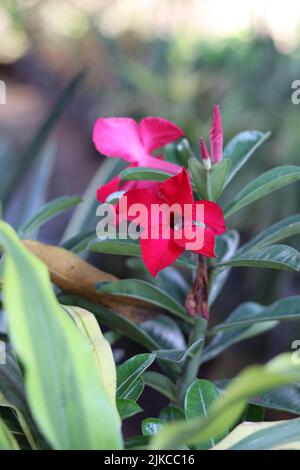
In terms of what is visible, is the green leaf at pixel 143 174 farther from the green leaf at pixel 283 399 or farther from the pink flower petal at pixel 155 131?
the green leaf at pixel 283 399

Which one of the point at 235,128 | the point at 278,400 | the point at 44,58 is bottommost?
the point at 278,400

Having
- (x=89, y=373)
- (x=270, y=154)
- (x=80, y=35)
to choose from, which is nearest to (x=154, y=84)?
(x=270, y=154)

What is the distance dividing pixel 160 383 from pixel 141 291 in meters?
0.09

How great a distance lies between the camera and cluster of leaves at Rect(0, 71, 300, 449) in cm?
33

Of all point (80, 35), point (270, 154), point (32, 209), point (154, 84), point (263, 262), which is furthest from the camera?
point (80, 35)

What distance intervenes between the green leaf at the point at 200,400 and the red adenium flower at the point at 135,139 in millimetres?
189

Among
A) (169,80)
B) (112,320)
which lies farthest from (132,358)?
(169,80)

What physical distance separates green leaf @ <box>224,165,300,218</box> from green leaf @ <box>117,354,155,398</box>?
163mm

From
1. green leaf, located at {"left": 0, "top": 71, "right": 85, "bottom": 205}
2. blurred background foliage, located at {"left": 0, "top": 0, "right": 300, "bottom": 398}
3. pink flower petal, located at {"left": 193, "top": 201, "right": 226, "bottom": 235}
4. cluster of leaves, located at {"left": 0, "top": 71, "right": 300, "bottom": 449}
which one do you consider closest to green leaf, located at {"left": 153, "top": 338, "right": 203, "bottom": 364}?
cluster of leaves, located at {"left": 0, "top": 71, "right": 300, "bottom": 449}

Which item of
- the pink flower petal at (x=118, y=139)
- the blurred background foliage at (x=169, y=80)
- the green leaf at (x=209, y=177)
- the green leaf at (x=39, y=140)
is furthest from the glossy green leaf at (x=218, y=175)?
the blurred background foliage at (x=169, y=80)

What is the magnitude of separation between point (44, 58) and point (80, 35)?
31 cm

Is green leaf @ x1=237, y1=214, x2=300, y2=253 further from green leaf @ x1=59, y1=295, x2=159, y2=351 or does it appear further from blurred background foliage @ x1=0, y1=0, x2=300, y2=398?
blurred background foliage @ x1=0, y1=0, x2=300, y2=398

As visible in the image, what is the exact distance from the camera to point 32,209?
38.0 inches
